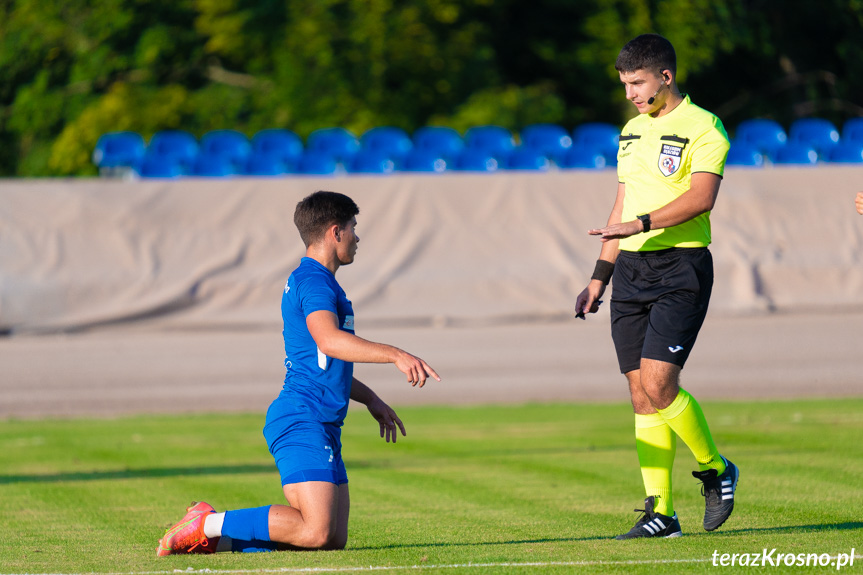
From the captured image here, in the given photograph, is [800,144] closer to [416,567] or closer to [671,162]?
[671,162]

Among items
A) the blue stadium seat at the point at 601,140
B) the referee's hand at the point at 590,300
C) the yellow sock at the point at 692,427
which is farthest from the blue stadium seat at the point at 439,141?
the yellow sock at the point at 692,427

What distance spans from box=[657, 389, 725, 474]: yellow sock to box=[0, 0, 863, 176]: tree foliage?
57.9 ft

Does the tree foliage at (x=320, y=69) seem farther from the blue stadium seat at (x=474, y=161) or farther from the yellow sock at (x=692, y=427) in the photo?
the yellow sock at (x=692, y=427)

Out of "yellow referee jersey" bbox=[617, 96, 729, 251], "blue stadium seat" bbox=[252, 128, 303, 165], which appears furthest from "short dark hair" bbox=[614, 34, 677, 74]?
"blue stadium seat" bbox=[252, 128, 303, 165]

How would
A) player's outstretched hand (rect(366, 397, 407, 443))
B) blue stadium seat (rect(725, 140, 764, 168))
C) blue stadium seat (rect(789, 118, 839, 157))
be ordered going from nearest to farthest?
player's outstretched hand (rect(366, 397, 407, 443)), blue stadium seat (rect(725, 140, 764, 168)), blue stadium seat (rect(789, 118, 839, 157))

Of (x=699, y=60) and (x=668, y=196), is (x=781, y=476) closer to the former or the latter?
(x=668, y=196)

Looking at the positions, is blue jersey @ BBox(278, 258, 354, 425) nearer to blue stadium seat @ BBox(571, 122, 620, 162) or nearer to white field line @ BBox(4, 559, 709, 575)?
white field line @ BBox(4, 559, 709, 575)

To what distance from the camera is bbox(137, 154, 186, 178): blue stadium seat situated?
61.6ft

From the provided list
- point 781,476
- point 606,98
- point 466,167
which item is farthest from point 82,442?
point 606,98

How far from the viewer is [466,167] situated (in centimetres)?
1938

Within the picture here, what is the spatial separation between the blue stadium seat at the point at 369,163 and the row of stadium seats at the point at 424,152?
16 millimetres

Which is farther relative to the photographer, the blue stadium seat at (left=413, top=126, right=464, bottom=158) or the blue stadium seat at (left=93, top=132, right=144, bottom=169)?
the blue stadium seat at (left=413, top=126, right=464, bottom=158)

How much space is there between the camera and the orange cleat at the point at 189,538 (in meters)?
5.20

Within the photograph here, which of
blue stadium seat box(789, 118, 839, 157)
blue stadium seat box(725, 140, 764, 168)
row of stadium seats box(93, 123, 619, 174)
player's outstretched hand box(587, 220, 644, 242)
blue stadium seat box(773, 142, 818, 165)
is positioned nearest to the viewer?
player's outstretched hand box(587, 220, 644, 242)
